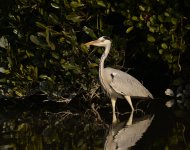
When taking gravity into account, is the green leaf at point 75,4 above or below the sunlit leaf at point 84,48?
above

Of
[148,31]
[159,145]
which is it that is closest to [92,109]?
[148,31]

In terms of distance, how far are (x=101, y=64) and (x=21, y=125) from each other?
177 cm

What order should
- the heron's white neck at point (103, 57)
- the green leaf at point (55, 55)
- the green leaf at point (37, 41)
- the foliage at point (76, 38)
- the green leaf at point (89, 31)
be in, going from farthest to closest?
the green leaf at point (55, 55) → the green leaf at point (37, 41) → the green leaf at point (89, 31) → the heron's white neck at point (103, 57) → the foliage at point (76, 38)

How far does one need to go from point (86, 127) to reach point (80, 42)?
8.76 feet

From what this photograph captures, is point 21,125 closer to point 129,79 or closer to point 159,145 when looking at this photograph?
point 129,79

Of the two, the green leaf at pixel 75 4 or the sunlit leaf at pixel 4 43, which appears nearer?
the green leaf at pixel 75 4

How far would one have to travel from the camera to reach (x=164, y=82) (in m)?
15.0

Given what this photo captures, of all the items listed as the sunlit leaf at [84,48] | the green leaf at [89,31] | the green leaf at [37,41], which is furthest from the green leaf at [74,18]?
the green leaf at [37,41]

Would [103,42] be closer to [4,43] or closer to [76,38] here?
[76,38]

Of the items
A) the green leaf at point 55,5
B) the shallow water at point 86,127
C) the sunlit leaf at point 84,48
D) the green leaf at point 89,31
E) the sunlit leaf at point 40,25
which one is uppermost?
the green leaf at point 55,5

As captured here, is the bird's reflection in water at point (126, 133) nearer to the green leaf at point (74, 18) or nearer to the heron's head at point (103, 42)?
the heron's head at point (103, 42)

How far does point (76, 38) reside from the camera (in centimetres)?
1298

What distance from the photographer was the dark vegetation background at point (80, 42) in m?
12.4

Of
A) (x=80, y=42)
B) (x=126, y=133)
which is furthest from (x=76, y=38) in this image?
(x=126, y=133)
